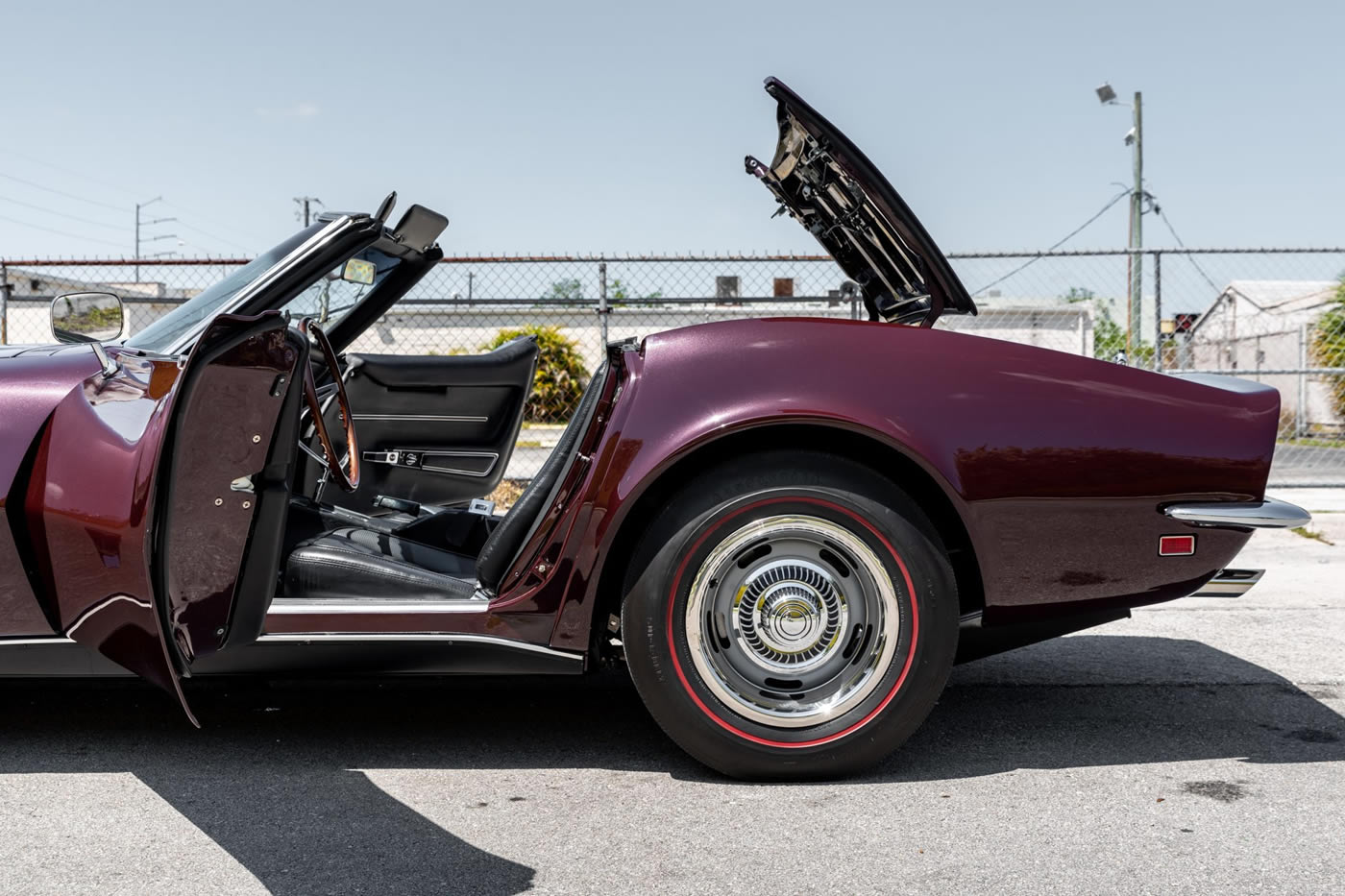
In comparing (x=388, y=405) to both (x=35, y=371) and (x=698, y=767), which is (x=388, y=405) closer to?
(x=35, y=371)

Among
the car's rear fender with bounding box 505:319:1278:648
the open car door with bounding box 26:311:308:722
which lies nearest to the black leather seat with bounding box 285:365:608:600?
the car's rear fender with bounding box 505:319:1278:648

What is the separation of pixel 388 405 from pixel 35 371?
5.32 ft

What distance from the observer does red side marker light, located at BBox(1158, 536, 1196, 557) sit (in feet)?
9.56

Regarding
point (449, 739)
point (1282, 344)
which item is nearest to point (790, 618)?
point (449, 739)

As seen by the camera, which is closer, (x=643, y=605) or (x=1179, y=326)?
(x=643, y=605)

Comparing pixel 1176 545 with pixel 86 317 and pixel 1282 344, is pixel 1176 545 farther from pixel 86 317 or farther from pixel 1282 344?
pixel 1282 344

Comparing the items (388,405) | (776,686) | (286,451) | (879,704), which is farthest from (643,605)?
(388,405)

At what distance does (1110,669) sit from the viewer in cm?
406

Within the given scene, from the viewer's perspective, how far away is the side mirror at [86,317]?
10.3 ft

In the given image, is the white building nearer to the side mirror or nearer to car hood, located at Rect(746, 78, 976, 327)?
car hood, located at Rect(746, 78, 976, 327)

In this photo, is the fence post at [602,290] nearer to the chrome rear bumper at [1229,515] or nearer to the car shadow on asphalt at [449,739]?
the car shadow on asphalt at [449,739]

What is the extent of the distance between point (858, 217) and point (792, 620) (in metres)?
1.24

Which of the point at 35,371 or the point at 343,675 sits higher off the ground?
the point at 35,371

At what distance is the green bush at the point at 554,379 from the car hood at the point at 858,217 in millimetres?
9848
